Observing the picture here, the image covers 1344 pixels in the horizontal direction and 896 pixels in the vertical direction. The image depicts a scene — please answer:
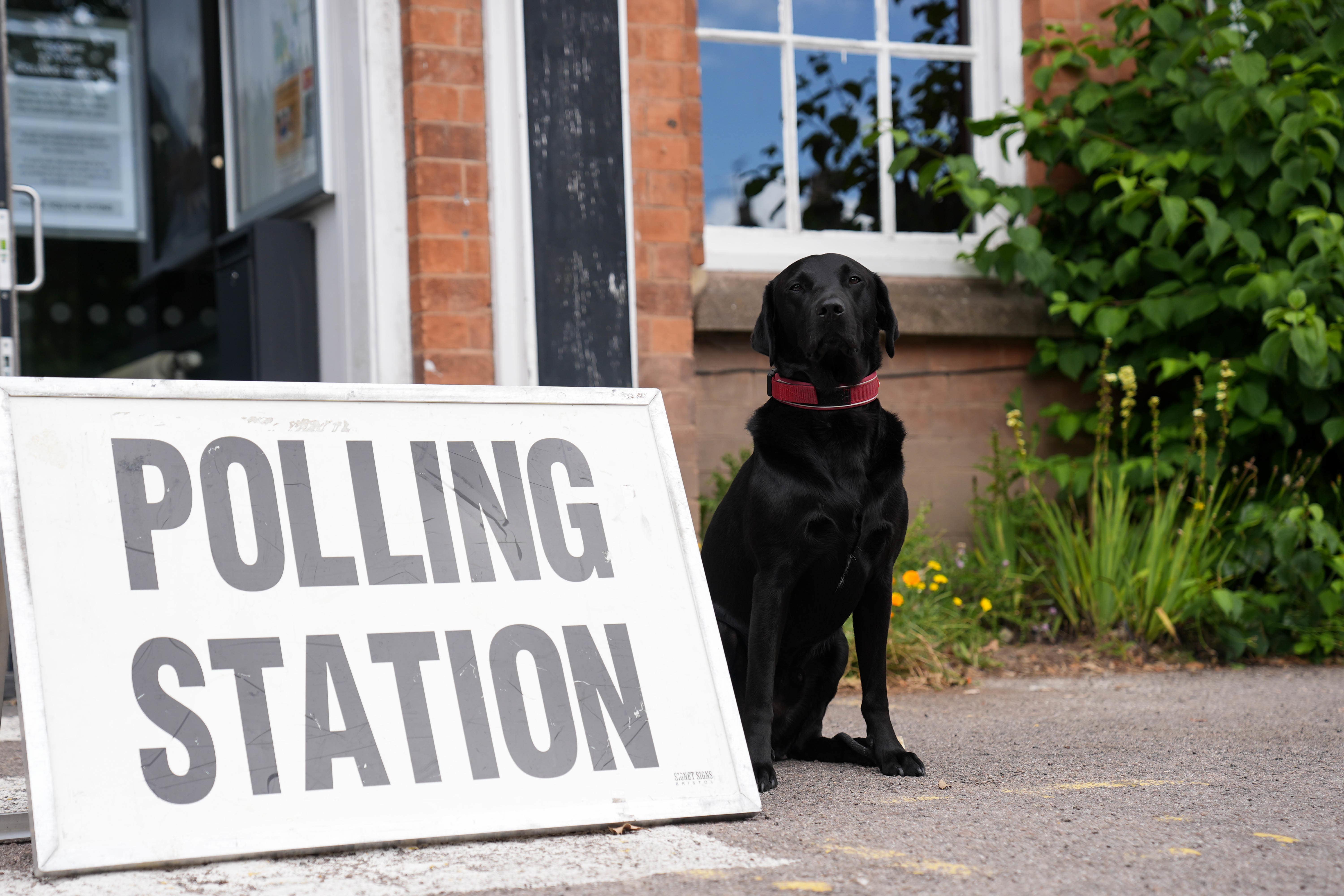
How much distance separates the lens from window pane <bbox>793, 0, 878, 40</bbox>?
18.7 feet

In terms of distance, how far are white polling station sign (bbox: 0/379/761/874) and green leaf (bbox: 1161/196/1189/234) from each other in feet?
10.6

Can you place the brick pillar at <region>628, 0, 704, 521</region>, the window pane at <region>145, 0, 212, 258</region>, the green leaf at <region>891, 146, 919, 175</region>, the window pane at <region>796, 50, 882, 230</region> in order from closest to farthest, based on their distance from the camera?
the brick pillar at <region>628, 0, 704, 521</region>, the green leaf at <region>891, 146, 919, 175</region>, the window pane at <region>796, 50, 882, 230</region>, the window pane at <region>145, 0, 212, 258</region>

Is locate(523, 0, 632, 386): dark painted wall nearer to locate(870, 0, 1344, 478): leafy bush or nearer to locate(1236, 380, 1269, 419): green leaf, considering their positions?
locate(870, 0, 1344, 478): leafy bush

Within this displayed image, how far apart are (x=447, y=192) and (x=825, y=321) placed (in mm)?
2077

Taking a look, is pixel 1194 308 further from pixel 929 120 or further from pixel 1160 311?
pixel 929 120

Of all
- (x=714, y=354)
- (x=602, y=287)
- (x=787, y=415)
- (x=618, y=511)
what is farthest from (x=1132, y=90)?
(x=618, y=511)

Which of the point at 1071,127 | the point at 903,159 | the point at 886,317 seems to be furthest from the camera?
the point at 903,159

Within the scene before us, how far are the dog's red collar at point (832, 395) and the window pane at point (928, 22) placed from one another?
11.6ft

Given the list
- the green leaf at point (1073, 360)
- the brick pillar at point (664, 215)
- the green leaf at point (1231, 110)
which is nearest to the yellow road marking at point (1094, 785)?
the brick pillar at point (664, 215)

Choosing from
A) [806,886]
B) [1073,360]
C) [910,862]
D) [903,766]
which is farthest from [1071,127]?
[806,886]

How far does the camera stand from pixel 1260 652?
473 centimetres

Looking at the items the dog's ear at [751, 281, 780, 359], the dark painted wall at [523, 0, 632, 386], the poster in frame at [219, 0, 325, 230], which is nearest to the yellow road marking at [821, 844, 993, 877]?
the dog's ear at [751, 281, 780, 359]

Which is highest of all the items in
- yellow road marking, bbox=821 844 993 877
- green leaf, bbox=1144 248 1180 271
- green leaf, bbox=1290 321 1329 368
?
green leaf, bbox=1144 248 1180 271

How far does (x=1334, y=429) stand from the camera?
4898 mm
